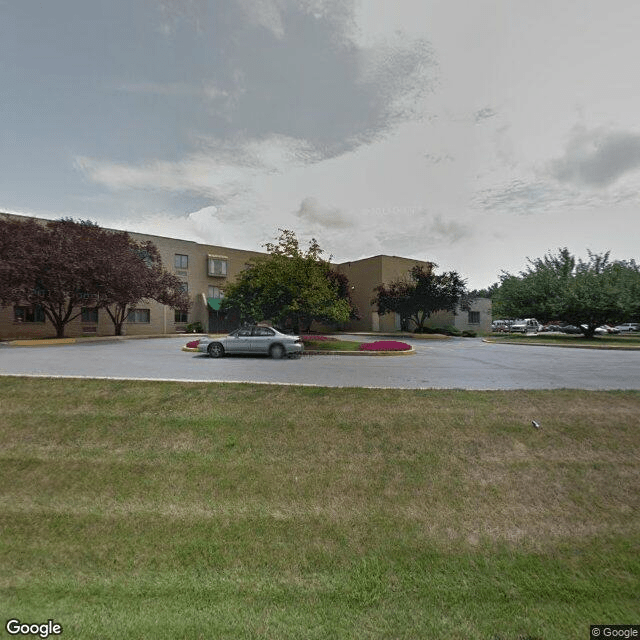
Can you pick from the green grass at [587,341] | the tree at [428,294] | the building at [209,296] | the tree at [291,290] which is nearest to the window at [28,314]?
the building at [209,296]

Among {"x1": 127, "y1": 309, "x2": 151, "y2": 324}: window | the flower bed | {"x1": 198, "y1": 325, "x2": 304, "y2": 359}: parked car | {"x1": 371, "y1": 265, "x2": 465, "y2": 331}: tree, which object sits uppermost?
{"x1": 371, "y1": 265, "x2": 465, "y2": 331}: tree

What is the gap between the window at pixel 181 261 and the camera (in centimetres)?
3941

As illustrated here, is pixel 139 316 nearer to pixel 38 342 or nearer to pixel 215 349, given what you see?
pixel 38 342

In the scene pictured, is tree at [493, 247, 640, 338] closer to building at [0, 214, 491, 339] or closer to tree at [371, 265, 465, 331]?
tree at [371, 265, 465, 331]

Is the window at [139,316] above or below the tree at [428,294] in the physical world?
below

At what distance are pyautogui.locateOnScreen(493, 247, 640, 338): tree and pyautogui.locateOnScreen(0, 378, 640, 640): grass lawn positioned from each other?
25.4 meters

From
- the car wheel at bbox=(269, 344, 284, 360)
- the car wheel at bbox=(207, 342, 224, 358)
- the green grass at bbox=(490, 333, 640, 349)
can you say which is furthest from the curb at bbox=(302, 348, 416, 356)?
the green grass at bbox=(490, 333, 640, 349)

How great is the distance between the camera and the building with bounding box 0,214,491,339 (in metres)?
35.9

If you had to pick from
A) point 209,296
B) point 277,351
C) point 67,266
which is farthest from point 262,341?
point 209,296

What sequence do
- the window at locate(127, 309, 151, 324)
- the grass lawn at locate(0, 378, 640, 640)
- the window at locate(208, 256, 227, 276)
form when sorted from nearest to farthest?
the grass lawn at locate(0, 378, 640, 640) < the window at locate(127, 309, 151, 324) < the window at locate(208, 256, 227, 276)

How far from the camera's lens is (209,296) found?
41.0 m

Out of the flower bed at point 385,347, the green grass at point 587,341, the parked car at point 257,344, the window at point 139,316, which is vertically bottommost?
the green grass at point 587,341

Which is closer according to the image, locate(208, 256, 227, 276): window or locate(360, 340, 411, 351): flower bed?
locate(360, 340, 411, 351): flower bed

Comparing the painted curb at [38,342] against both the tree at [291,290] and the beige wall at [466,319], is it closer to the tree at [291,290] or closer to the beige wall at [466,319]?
the tree at [291,290]
